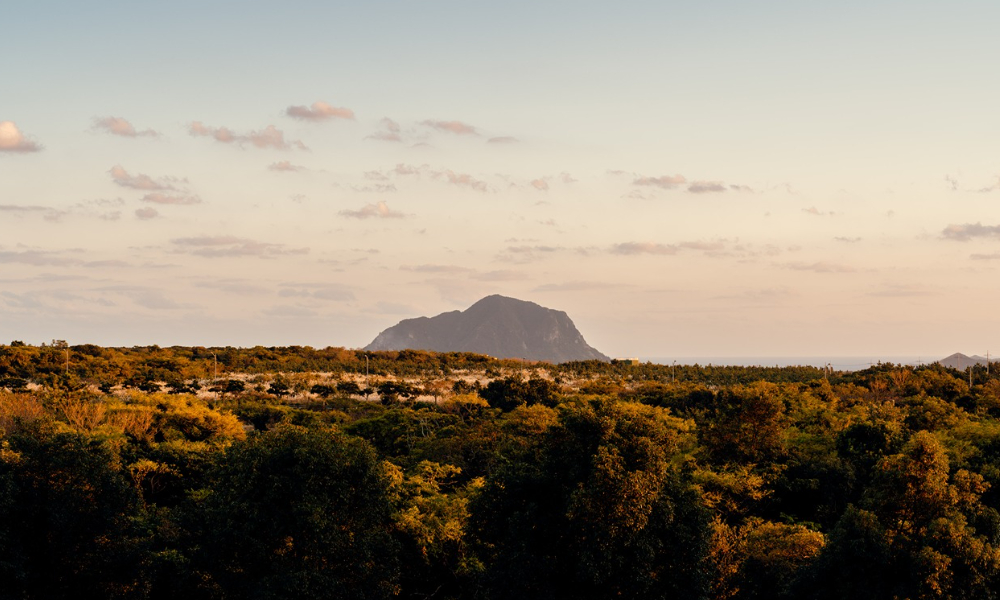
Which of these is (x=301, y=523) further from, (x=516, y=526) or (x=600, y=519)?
→ (x=600, y=519)

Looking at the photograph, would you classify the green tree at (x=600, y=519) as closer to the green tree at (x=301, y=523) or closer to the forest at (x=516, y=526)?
the forest at (x=516, y=526)

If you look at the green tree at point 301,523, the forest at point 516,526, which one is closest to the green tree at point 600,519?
the forest at point 516,526

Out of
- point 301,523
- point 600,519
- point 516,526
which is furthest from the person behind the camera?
point 516,526

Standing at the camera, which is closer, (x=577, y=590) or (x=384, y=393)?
(x=577, y=590)

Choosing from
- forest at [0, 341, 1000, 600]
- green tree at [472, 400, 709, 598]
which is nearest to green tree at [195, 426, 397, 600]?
forest at [0, 341, 1000, 600]

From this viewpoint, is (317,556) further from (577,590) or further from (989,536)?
(989,536)

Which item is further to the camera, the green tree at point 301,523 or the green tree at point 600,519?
the green tree at point 301,523

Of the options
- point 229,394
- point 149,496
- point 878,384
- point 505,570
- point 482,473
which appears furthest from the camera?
point 229,394

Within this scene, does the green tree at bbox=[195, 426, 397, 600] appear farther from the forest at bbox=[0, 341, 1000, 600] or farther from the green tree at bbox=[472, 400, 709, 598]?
the green tree at bbox=[472, 400, 709, 598]

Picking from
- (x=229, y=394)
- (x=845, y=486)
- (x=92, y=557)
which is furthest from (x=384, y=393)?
(x=92, y=557)

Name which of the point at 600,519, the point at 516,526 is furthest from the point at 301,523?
the point at 600,519

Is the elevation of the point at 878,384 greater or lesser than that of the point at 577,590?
greater
